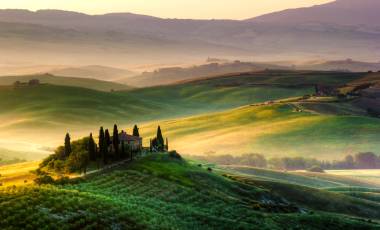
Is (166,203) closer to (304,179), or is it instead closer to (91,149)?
(91,149)

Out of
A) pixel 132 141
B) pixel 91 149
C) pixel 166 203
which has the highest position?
pixel 132 141

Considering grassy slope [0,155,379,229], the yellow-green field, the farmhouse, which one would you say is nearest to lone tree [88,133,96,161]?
grassy slope [0,155,379,229]

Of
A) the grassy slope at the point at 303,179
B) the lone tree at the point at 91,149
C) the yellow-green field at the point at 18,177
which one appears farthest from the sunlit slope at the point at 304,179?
the yellow-green field at the point at 18,177

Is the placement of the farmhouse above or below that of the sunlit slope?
above

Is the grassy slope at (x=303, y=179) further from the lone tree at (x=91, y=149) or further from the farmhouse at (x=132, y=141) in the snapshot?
the lone tree at (x=91, y=149)

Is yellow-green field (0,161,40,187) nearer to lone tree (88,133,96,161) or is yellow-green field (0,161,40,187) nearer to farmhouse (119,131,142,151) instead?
lone tree (88,133,96,161)

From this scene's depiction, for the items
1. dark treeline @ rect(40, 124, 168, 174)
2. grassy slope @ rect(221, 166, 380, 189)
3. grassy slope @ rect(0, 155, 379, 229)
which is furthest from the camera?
grassy slope @ rect(221, 166, 380, 189)

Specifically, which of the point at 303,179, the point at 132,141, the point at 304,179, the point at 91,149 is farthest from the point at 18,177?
the point at 304,179
